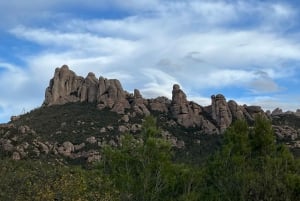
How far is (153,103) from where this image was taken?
123m

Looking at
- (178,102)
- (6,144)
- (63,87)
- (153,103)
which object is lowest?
(6,144)

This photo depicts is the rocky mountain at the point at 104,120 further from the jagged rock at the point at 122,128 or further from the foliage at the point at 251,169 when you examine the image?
the foliage at the point at 251,169

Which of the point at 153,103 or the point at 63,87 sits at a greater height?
the point at 63,87

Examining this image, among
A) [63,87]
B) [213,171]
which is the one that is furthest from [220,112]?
[213,171]

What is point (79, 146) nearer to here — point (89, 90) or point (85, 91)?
point (89, 90)

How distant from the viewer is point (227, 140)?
45094 millimetres

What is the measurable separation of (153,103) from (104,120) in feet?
60.7

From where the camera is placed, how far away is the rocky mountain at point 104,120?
292 feet

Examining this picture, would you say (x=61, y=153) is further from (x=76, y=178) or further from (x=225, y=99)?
(x=76, y=178)

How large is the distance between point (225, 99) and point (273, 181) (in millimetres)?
88916

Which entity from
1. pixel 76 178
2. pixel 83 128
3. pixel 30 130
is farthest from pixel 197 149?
pixel 76 178

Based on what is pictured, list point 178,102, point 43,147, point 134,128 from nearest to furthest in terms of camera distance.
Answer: point 43,147, point 134,128, point 178,102

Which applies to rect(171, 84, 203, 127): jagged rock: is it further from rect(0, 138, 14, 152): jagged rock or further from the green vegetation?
the green vegetation

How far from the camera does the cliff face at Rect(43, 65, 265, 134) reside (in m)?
116
